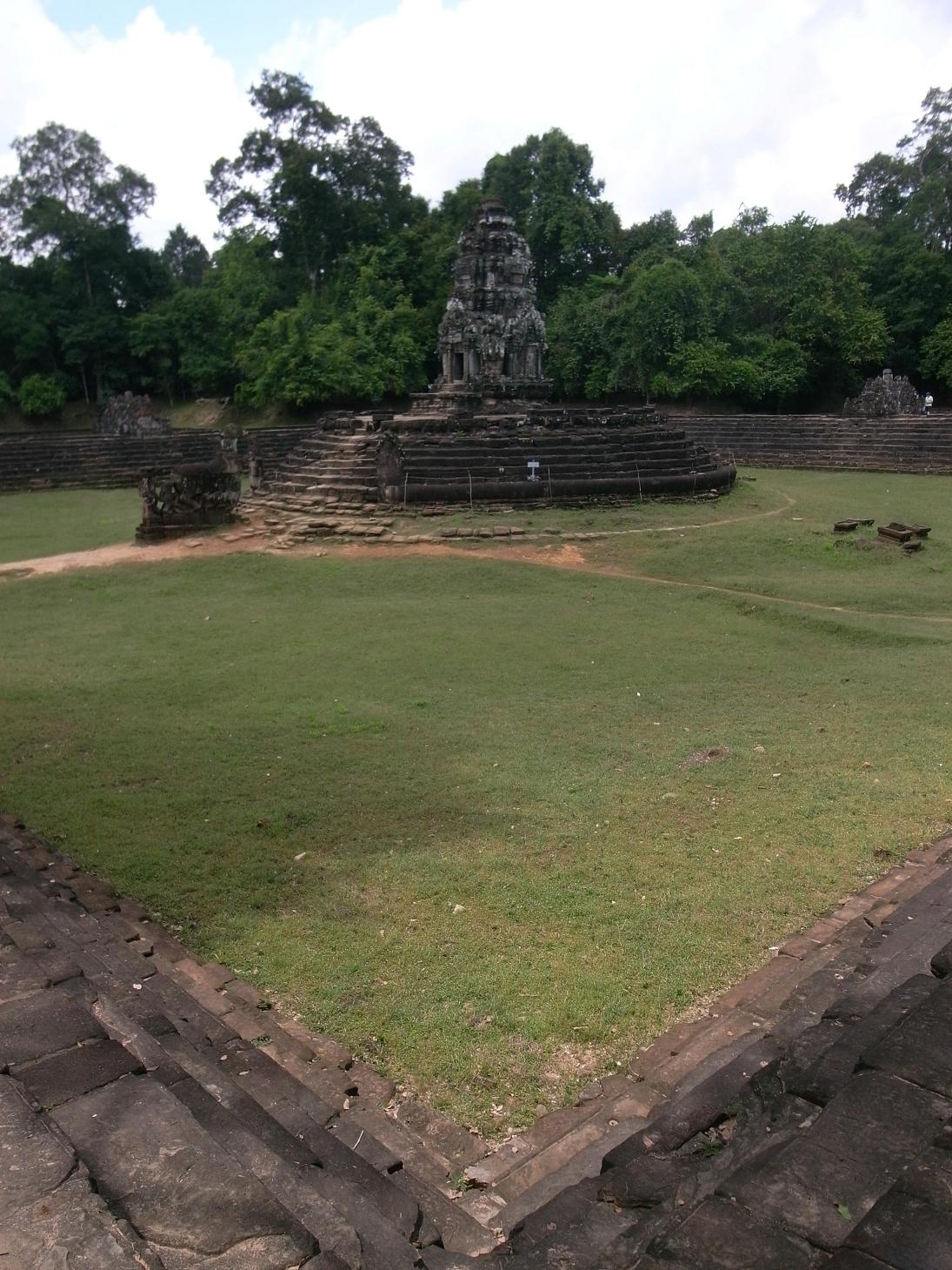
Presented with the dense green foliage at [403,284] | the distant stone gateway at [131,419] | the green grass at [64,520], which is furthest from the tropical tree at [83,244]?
the green grass at [64,520]

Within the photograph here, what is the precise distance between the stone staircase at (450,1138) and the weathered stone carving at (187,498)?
14.2 meters

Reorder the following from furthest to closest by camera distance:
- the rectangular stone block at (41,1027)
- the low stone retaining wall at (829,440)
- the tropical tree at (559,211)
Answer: the tropical tree at (559,211), the low stone retaining wall at (829,440), the rectangular stone block at (41,1027)

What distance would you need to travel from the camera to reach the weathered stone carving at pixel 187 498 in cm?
1822

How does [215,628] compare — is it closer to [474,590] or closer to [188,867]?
[474,590]

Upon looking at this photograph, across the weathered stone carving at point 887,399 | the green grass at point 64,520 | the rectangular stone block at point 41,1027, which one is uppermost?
the weathered stone carving at point 887,399

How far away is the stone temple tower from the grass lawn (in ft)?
39.6

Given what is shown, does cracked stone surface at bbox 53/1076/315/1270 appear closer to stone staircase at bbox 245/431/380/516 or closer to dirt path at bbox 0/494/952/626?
dirt path at bbox 0/494/952/626

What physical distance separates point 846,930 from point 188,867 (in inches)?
157

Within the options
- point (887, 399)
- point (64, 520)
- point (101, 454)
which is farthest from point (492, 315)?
point (887, 399)

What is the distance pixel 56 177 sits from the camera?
43.8 metres

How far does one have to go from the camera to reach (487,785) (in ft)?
24.2

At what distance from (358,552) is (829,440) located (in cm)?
2073

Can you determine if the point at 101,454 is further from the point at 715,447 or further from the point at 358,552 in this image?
the point at 715,447

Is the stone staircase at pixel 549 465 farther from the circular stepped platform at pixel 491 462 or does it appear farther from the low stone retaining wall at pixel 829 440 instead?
the low stone retaining wall at pixel 829 440
